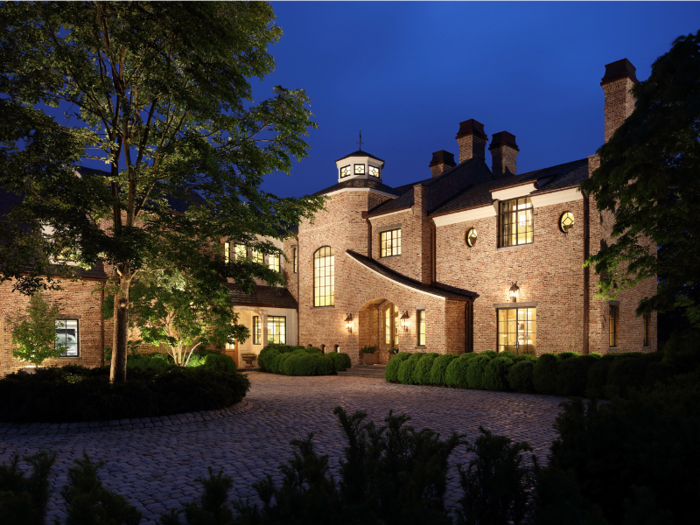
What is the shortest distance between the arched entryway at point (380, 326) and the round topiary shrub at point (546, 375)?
9.69 metres

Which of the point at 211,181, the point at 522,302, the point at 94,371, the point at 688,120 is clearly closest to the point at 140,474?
the point at 211,181

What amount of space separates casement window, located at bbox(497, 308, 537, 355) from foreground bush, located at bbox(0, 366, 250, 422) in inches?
466

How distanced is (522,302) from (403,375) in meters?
5.43

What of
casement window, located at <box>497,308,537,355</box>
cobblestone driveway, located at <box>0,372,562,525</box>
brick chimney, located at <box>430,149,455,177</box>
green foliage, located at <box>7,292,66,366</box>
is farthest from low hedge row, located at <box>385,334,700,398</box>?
brick chimney, located at <box>430,149,455,177</box>

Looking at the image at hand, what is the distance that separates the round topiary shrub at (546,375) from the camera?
14.1 m

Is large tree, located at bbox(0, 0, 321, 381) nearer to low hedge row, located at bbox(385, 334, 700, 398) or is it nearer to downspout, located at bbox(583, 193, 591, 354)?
low hedge row, located at bbox(385, 334, 700, 398)

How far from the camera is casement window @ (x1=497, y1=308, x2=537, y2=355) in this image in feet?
63.1

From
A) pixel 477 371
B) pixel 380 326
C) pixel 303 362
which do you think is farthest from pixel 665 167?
pixel 380 326

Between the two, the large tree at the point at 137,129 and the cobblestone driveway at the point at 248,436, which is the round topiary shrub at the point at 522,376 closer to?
the cobblestone driveway at the point at 248,436

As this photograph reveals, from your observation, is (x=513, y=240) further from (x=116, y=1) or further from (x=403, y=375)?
(x=116, y=1)

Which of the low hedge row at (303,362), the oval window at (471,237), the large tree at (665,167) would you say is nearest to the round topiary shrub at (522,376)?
the large tree at (665,167)

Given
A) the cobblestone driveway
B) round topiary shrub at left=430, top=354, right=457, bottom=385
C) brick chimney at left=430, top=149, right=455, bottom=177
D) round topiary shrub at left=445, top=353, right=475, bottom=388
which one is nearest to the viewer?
the cobblestone driveway

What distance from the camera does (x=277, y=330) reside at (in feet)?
87.0

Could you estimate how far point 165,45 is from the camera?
32.9ft
